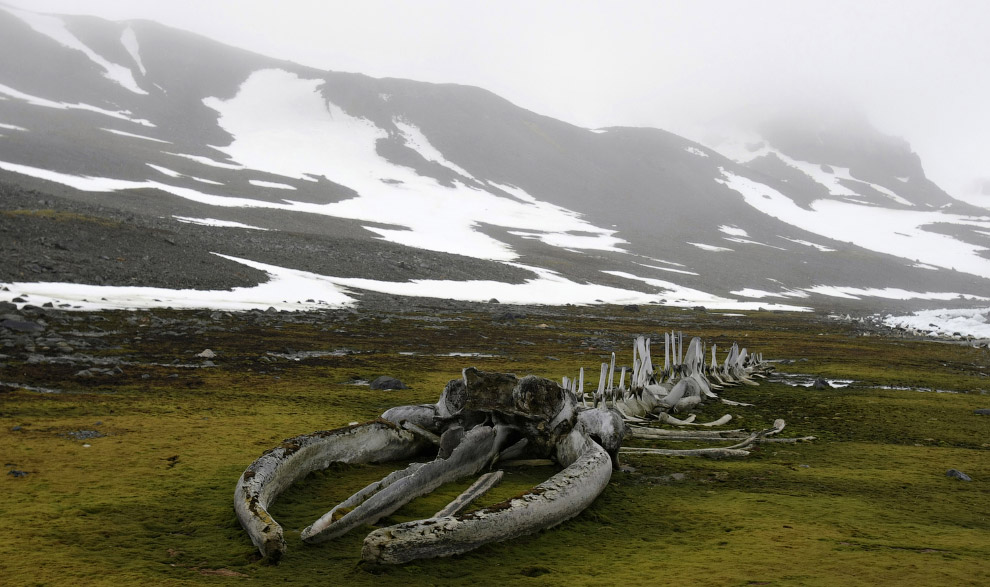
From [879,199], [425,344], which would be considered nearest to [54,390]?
[425,344]

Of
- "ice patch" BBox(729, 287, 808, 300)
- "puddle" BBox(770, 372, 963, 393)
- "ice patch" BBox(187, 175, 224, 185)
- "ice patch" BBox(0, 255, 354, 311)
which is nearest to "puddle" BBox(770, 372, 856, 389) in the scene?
"puddle" BBox(770, 372, 963, 393)

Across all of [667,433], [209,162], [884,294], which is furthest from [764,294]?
[667,433]

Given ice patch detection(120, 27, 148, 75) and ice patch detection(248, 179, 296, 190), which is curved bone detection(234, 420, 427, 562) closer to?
ice patch detection(248, 179, 296, 190)

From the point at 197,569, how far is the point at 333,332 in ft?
66.6

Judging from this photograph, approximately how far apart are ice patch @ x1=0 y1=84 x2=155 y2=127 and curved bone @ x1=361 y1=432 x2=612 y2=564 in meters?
124

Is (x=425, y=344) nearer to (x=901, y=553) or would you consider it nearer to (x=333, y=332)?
(x=333, y=332)

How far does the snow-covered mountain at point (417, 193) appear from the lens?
59188mm

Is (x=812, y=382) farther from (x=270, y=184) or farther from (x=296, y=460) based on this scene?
(x=270, y=184)

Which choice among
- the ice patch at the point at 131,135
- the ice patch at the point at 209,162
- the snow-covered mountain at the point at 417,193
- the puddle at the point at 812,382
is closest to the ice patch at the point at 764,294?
the snow-covered mountain at the point at 417,193

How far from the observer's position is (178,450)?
7.09 meters

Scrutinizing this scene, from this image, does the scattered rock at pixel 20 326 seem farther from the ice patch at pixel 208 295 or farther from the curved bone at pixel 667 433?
the curved bone at pixel 667 433

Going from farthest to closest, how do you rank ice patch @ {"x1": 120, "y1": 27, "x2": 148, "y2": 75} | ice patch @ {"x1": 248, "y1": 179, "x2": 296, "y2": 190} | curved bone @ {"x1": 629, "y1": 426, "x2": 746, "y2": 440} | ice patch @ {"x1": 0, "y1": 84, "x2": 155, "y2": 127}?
ice patch @ {"x1": 120, "y1": 27, "x2": 148, "y2": 75} < ice patch @ {"x1": 0, "y1": 84, "x2": 155, "y2": 127} < ice patch @ {"x1": 248, "y1": 179, "x2": 296, "y2": 190} < curved bone @ {"x1": 629, "y1": 426, "x2": 746, "y2": 440}

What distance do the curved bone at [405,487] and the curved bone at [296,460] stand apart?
0.30m

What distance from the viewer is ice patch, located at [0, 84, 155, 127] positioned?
10681cm
